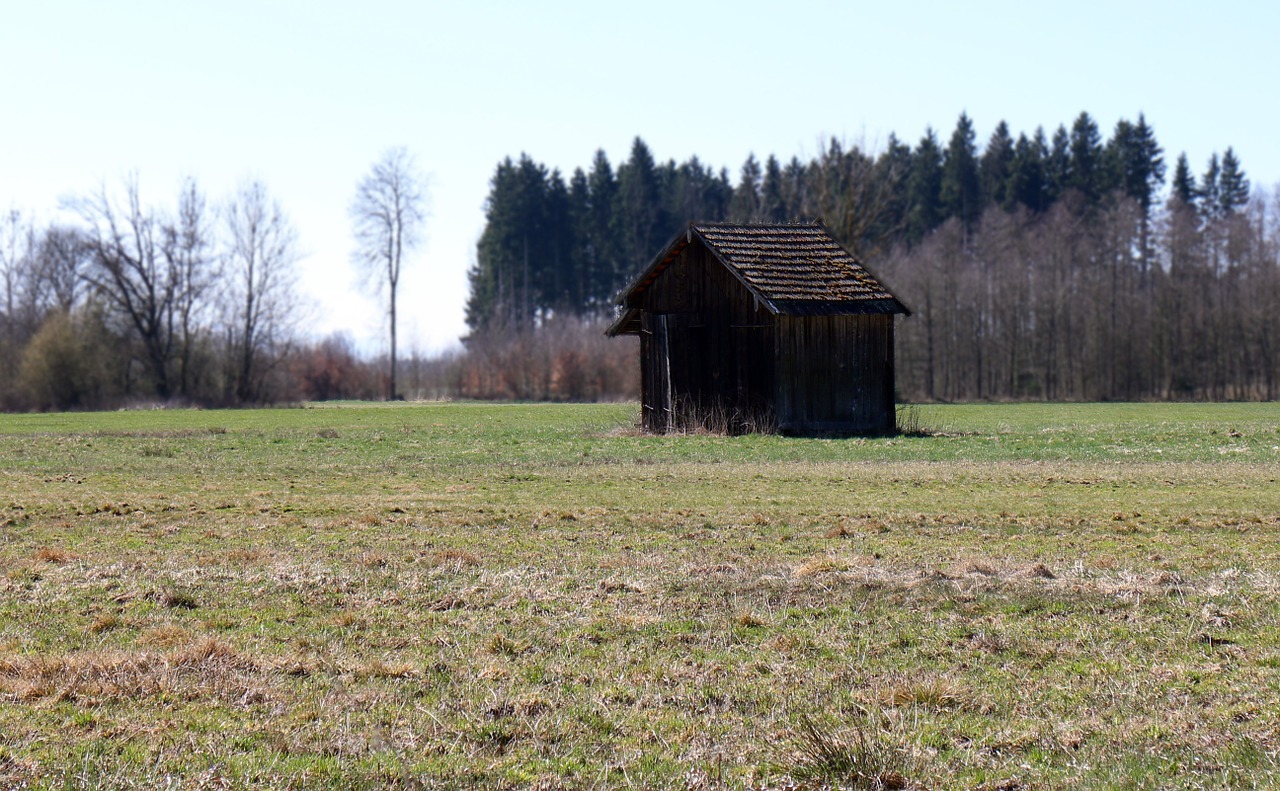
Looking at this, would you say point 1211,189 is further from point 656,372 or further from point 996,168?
point 656,372

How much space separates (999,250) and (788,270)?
5507 cm

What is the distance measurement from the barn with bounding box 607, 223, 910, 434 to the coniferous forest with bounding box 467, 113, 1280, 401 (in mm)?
32662

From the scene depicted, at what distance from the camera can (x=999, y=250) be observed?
86188 millimetres

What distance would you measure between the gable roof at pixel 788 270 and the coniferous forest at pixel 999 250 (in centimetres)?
3131

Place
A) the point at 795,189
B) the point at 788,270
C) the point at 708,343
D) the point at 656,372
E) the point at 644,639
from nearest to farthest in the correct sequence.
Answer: the point at 644,639 → the point at 788,270 → the point at 708,343 → the point at 656,372 → the point at 795,189

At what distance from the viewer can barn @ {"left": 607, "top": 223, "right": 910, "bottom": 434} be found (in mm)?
34594

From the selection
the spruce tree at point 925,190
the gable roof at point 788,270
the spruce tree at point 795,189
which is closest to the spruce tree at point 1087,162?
the spruce tree at point 925,190

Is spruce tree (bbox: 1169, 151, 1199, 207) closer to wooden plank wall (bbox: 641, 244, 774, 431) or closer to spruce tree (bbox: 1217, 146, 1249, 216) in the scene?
spruce tree (bbox: 1217, 146, 1249, 216)

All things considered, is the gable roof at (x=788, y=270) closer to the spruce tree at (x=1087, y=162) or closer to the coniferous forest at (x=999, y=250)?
the coniferous forest at (x=999, y=250)

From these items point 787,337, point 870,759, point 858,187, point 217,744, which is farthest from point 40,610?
point 858,187

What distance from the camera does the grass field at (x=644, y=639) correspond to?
5.91 meters

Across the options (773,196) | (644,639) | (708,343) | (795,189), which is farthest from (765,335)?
(773,196)

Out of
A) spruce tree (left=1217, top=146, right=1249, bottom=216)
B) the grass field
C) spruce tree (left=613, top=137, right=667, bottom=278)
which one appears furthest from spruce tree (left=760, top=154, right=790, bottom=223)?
the grass field

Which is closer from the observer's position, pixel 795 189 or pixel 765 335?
pixel 765 335
